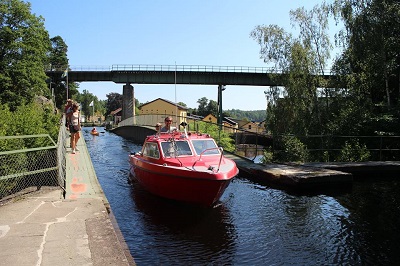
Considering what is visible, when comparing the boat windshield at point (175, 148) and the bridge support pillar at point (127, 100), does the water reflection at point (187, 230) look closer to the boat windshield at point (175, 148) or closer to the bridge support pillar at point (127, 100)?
the boat windshield at point (175, 148)

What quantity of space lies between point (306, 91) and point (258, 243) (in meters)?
19.5

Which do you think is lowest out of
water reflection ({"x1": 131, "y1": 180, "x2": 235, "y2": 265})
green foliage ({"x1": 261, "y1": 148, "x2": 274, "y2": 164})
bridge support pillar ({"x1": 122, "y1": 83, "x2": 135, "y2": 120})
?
water reflection ({"x1": 131, "y1": 180, "x2": 235, "y2": 265})

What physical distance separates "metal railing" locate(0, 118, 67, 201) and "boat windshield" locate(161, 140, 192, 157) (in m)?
3.24

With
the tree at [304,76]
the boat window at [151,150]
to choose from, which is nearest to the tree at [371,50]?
the tree at [304,76]

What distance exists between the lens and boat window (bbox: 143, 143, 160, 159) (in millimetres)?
11646

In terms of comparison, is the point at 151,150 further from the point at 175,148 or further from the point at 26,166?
the point at 26,166

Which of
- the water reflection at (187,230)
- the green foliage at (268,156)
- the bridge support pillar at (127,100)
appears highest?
the bridge support pillar at (127,100)

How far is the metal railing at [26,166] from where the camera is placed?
27.8 feet

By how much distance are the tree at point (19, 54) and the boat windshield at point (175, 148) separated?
→ 29.0 m

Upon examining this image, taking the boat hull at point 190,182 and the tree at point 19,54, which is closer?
the boat hull at point 190,182

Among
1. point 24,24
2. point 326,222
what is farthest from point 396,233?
point 24,24

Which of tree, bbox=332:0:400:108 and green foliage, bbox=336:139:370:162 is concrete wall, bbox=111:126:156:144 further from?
green foliage, bbox=336:139:370:162

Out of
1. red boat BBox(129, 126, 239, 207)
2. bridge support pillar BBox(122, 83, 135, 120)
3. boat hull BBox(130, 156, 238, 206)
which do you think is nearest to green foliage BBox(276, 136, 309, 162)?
red boat BBox(129, 126, 239, 207)

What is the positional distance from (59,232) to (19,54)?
122 feet
